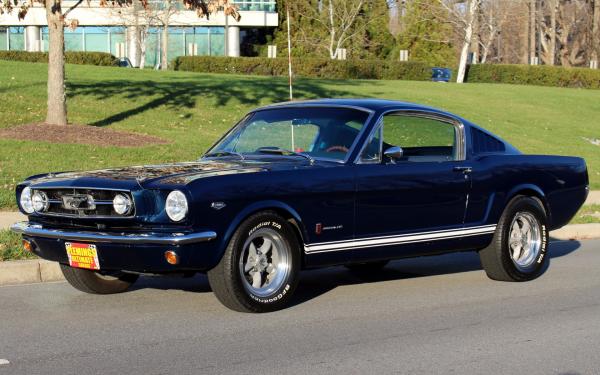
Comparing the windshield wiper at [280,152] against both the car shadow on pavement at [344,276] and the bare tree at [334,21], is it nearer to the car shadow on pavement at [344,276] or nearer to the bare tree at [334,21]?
the car shadow on pavement at [344,276]

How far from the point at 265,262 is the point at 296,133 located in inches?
58.4

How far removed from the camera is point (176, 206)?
7332 millimetres

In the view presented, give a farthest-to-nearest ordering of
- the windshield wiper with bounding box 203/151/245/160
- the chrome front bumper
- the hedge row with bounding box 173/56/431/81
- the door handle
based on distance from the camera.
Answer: the hedge row with bounding box 173/56/431/81
the door handle
the windshield wiper with bounding box 203/151/245/160
the chrome front bumper

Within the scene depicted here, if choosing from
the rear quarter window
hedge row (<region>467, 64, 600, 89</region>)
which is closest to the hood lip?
the rear quarter window

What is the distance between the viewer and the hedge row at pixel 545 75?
55906mm

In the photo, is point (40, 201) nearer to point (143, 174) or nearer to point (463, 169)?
point (143, 174)

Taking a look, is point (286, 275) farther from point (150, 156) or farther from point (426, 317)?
point (150, 156)

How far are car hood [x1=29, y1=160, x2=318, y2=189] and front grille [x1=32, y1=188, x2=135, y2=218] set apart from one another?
0.06 metres

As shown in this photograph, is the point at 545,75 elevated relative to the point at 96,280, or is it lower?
elevated

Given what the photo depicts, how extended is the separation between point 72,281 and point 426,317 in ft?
9.90

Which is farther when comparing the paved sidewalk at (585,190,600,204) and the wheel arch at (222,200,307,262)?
the paved sidewalk at (585,190,600,204)

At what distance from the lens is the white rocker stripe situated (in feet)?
26.8

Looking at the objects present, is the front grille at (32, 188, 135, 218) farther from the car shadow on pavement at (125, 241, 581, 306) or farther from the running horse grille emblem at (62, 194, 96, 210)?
the car shadow on pavement at (125, 241, 581, 306)

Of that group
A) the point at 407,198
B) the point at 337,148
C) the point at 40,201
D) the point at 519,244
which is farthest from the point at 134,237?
the point at 519,244
